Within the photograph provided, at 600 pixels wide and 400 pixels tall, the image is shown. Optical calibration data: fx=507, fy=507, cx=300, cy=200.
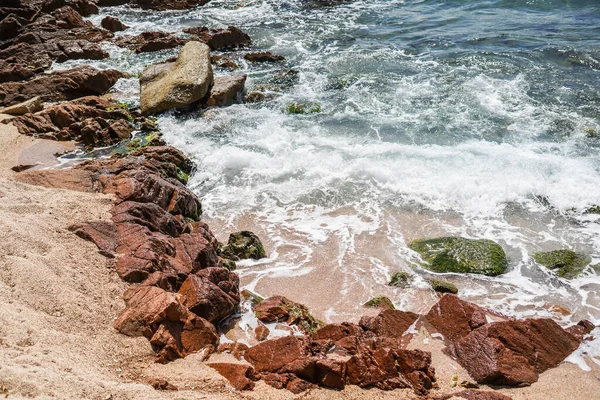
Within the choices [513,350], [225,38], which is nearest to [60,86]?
[225,38]

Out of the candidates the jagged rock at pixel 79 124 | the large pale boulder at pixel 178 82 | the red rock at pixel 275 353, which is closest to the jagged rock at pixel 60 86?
the large pale boulder at pixel 178 82

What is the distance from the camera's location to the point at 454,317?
270 inches

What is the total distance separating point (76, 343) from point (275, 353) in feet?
6.81

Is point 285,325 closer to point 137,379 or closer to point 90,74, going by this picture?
point 137,379

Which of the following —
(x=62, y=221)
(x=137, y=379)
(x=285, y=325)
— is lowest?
(x=285, y=325)

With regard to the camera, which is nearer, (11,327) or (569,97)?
(11,327)

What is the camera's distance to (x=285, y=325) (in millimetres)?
6691

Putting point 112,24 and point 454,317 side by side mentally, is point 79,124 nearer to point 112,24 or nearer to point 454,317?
point 454,317

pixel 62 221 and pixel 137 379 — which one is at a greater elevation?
pixel 62 221

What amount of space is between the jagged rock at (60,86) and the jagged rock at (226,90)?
142 inches

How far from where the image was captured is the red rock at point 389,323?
657 cm

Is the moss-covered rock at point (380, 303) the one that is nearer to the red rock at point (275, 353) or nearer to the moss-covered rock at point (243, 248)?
the red rock at point (275, 353)

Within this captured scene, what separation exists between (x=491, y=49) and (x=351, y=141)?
8.76m

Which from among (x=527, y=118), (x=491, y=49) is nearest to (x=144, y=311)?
(x=527, y=118)
